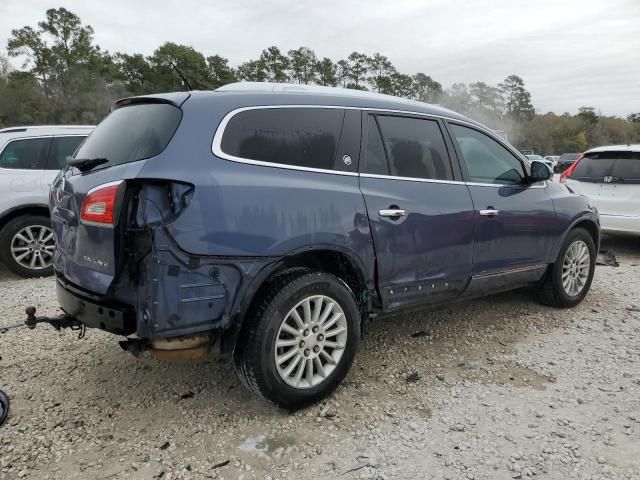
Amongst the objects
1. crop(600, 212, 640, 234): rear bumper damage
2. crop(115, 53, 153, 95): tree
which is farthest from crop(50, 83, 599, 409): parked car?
crop(115, 53, 153, 95): tree

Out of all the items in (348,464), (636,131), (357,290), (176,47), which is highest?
(176,47)

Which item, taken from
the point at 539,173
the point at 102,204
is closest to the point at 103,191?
the point at 102,204

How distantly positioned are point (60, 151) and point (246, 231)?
4.65 m

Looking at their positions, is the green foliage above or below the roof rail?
above

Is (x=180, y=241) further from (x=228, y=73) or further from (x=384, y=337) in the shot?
(x=228, y=73)

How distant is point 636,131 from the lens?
7694 centimetres

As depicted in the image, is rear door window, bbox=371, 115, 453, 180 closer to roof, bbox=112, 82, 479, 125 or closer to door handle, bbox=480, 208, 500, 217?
roof, bbox=112, 82, 479, 125

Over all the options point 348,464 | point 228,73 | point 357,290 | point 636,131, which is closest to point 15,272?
point 357,290

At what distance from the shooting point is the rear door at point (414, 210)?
3.13 metres

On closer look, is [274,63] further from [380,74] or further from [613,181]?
[613,181]

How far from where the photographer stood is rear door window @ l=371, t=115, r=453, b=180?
3324 millimetres

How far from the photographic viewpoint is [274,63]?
52.1 metres

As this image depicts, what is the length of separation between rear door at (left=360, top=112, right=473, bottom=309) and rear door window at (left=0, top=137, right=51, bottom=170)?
4619 millimetres

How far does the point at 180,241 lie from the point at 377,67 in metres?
61.7
